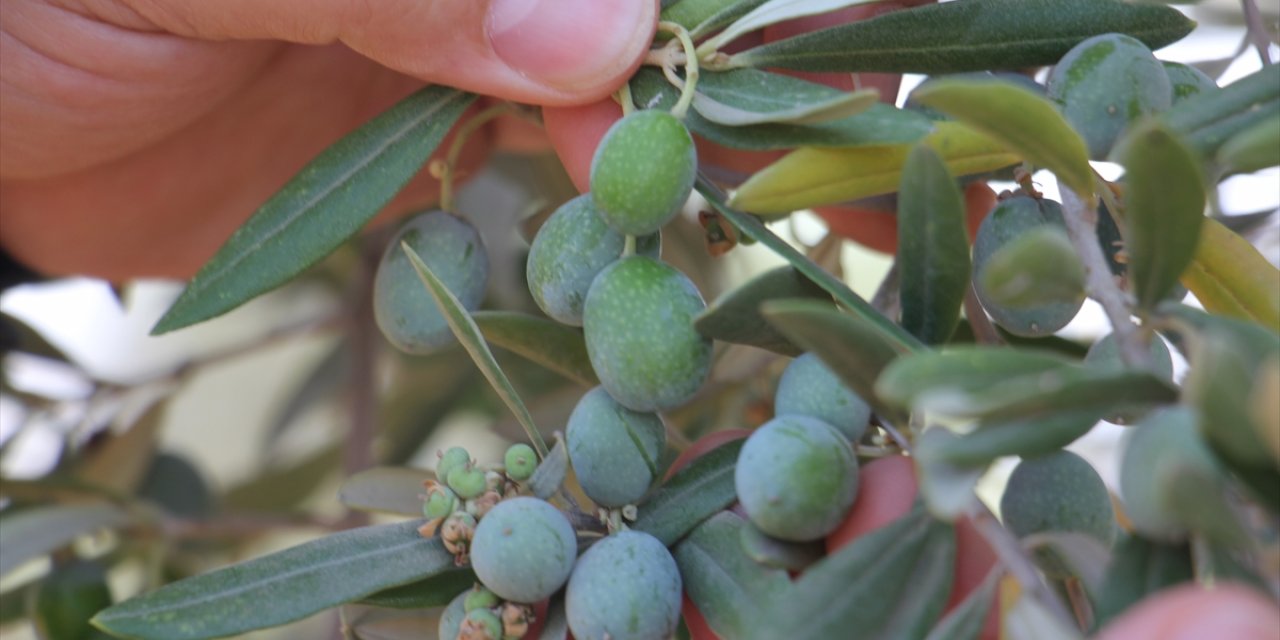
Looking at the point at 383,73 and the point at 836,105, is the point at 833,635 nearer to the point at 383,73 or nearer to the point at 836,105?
the point at 836,105

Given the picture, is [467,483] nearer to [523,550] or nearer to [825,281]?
[523,550]

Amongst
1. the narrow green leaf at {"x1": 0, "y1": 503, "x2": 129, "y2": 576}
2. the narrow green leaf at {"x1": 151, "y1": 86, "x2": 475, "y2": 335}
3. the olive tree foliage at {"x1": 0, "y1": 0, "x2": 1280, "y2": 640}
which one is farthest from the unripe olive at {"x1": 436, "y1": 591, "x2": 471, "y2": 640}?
the narrow green leaf at {"x1": 0, "y1": 503, "x2": 129, "y2": 576}

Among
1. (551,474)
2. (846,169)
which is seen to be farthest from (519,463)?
(846,169)

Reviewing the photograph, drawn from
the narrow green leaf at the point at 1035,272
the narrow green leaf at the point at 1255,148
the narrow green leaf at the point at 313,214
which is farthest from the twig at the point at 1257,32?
the narrow green leaf at the point at 313,214

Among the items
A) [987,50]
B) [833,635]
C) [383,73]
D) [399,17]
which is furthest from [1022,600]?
[383,73]

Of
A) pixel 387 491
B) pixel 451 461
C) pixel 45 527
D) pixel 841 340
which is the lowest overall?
pixel 45 527

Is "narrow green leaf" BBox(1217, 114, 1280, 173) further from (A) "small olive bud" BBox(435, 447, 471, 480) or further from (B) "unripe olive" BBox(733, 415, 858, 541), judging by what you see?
(A) "small olive bud" BBox(435, 447, 471, 480)
